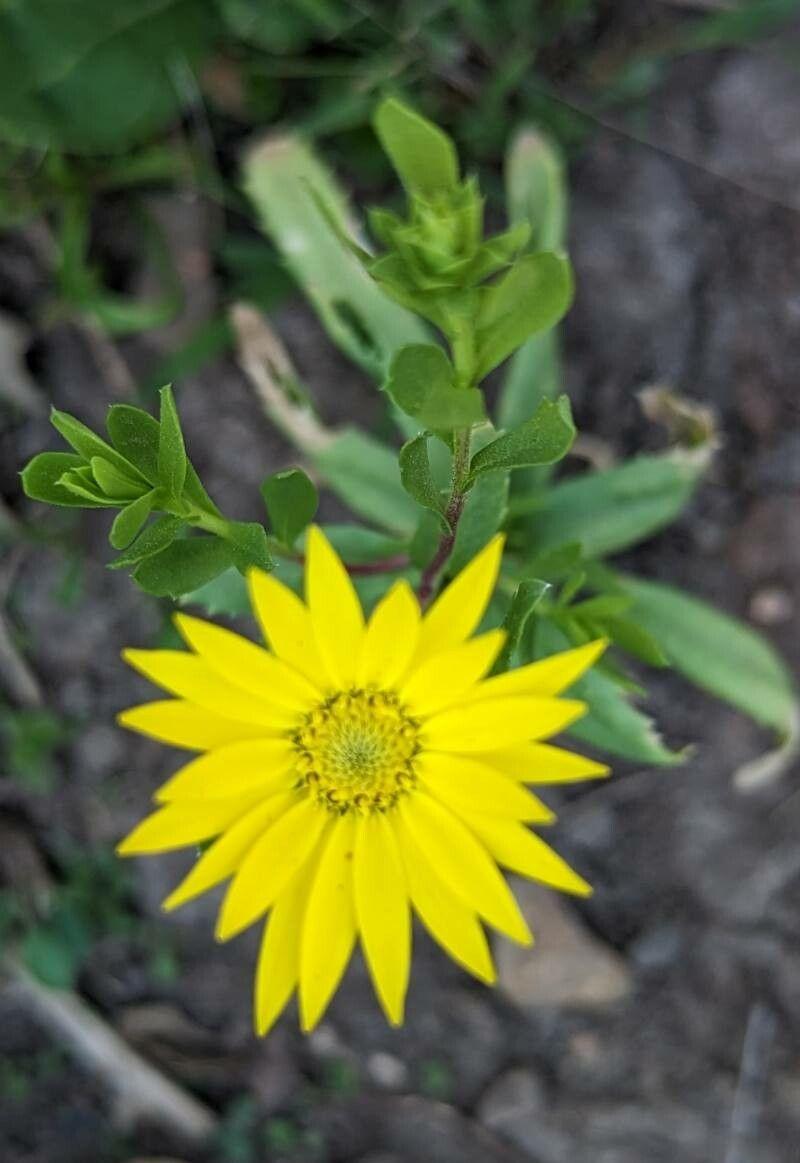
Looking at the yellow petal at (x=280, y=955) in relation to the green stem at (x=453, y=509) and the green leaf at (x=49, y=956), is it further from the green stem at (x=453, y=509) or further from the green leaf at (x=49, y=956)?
the green leaf at (x=49, y=956)

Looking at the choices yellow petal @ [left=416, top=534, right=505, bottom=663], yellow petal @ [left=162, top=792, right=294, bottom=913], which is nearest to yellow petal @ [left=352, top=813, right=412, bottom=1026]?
yellow petal @ [left=162, top=792, right=294, bottom=913]

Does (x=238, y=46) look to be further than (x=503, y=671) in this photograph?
Yes

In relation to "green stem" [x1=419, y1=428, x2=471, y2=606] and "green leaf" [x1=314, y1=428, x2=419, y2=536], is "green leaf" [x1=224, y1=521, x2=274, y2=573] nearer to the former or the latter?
"green stem" [x1=419, y1=428, x2=471, y2=606]

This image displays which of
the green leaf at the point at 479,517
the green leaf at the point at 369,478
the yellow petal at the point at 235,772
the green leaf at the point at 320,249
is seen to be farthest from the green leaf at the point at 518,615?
the green leaf at the point at 320,249

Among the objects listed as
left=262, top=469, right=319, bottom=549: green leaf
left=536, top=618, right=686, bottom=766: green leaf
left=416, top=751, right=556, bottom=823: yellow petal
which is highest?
left=262, top=469, right=319, bottom=549: green leaf

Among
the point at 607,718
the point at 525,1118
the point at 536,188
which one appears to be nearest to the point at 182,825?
the point at 607,718

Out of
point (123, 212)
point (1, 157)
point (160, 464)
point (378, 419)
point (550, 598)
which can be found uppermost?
point (1, 157)

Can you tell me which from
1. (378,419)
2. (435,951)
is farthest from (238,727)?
(435,951)

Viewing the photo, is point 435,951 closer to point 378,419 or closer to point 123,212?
point 378,419
